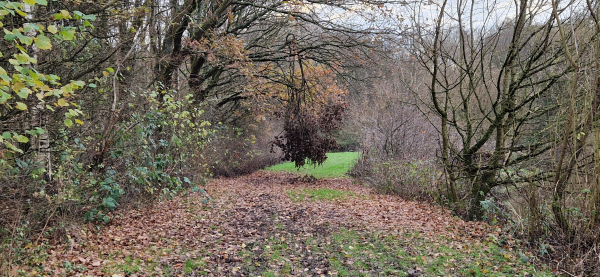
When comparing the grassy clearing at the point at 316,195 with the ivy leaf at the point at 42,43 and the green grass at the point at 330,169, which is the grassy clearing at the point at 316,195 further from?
the ivy leaf at the point at 42,43

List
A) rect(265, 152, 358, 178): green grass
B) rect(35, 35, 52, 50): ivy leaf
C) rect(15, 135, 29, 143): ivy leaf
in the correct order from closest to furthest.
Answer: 1. rect(35, 35, 52, 50): ivy leaf
2. rect(15, 135, 29, 143): ivy leaf
3. rect(265, 152, 358, 178): green grass

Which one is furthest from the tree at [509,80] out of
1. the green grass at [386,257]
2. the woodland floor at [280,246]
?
the green grass at [386,257]

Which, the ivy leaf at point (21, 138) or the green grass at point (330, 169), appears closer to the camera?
the ivy leaf at point (21, 138)

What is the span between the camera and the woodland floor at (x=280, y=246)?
15.1 ft

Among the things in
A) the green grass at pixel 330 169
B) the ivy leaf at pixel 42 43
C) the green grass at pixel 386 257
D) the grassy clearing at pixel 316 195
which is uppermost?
the ivy leaf at pixel 42 43

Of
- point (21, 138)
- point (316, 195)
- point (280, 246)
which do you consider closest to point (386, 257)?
point (280, 246)

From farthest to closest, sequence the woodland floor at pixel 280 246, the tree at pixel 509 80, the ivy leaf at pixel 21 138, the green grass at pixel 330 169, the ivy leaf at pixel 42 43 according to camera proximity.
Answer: the green grass at pixel 330 169
the tree at pixel 509 80
the woodland floor at pixel 280 246
the ivy leaf at pixel 21 138
the ivy leaf at pixel 42 43

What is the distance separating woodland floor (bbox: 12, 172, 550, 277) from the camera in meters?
4.61

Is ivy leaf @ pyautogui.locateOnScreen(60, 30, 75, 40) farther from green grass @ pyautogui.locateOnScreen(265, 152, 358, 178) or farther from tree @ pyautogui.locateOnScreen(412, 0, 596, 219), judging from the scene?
green grass @ pyautogui.locateOnScreen(265, 152, 358, 178)

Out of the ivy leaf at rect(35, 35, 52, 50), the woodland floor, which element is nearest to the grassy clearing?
the woodland floor

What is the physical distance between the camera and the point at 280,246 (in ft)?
19.0

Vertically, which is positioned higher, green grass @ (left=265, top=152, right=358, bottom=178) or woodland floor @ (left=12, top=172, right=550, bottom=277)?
woodland floor @ (left=12, top=172, right=550, bottom=277)

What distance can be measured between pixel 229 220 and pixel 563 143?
5866 millimetres

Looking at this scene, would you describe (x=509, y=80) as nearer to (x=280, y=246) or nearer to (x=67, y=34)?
(x=280, y=246)
